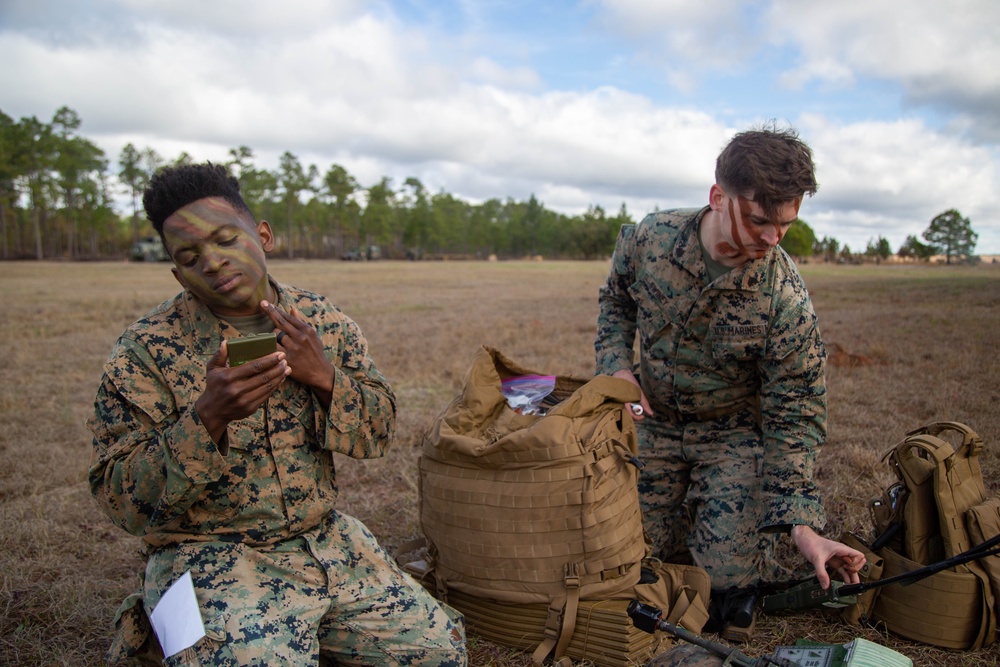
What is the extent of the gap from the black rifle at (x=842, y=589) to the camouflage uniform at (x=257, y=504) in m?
1.42

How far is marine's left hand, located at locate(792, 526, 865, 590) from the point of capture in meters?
2.52

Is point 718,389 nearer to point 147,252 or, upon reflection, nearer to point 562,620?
point 562,620

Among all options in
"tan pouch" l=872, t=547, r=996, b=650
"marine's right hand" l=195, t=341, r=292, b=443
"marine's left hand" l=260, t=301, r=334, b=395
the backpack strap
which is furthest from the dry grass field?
"marine's right hand" l=195, t=341, r=292, b=443

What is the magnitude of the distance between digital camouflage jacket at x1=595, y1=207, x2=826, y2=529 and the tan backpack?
1.76 feet

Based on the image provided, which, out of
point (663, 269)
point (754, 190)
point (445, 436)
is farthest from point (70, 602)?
point (754, 190)

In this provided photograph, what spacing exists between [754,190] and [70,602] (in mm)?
3562

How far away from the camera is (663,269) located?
3316mm

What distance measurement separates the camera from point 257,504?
2416 mm

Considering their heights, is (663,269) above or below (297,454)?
above

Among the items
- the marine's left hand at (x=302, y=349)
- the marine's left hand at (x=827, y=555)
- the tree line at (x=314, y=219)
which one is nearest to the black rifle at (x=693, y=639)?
the marine's left hand at (x=827, y=555)

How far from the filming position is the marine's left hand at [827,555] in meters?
2.52

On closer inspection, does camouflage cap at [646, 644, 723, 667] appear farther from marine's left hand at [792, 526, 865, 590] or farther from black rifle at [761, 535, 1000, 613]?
black rifle at [761, 535, 1000, 613]

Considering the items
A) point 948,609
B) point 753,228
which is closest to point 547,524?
point 753,228

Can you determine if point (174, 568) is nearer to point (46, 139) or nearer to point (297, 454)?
point (297, 454)
